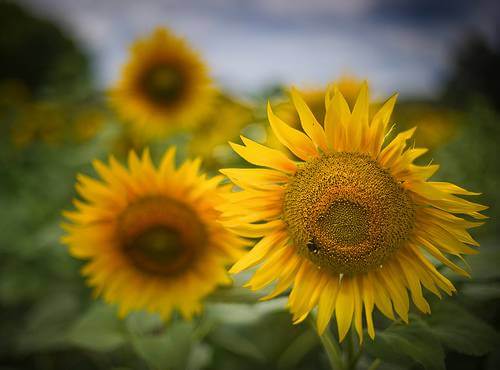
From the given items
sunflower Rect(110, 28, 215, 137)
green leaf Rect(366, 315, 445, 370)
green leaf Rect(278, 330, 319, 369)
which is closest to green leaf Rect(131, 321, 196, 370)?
green leaf Rect(278, 330, 319, 369)

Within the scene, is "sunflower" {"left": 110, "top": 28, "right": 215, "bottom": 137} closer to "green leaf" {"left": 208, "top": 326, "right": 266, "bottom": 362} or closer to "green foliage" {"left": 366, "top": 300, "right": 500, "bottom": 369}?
"green leaf" {"left": 208, "top": 326, "right": 266, "bottom": 362}

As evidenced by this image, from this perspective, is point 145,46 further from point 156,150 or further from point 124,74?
point 156,150

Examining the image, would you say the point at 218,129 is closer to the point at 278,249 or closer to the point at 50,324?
the point at 50,324

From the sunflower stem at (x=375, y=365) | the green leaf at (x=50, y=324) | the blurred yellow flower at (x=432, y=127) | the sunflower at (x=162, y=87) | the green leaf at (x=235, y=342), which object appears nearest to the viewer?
the sunflower stem at (x=375, y=365)

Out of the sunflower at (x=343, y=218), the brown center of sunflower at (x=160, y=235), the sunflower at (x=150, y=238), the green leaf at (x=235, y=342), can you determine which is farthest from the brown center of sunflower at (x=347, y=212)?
the green leaf at (x=235, y=342)

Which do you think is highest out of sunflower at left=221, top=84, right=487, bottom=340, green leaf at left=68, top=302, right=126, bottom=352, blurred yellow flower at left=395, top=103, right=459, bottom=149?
blurred yellow flower at left=395, top=103, right=459, bottom=149

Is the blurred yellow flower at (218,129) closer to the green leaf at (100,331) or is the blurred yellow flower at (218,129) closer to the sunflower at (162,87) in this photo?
the sunflower at (162,87)

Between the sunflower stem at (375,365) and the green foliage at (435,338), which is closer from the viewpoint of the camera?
the green foliage at (435,338)

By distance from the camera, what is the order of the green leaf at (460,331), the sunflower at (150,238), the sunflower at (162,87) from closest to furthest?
the green leaf at (460,331)
the sunflower at (150,238)
the sunflower at (162,87)
